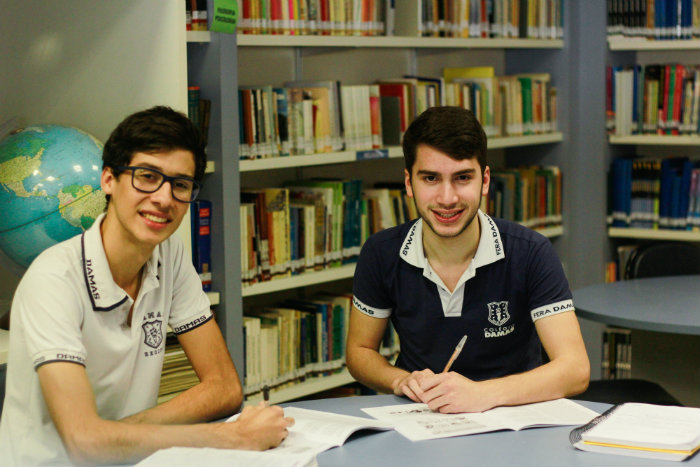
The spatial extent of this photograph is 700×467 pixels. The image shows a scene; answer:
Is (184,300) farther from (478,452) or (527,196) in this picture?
(527,196)

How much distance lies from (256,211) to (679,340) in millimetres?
1845

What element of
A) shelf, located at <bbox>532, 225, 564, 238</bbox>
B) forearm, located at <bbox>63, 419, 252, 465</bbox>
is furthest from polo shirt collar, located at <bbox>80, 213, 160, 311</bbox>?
shelf, located at <bbox>532, 225, 564, 238</bbox>

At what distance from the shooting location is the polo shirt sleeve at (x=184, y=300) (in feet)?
7.07

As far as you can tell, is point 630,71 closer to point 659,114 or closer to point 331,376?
point 659,114

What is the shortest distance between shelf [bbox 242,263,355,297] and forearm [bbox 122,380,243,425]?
4.06ft

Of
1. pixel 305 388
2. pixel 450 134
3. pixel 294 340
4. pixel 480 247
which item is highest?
pixel 450 134

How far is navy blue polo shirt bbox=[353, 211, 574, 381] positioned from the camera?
2.33 meters

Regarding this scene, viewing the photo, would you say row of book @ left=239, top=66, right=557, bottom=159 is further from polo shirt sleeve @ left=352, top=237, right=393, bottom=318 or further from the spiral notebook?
the spiral notebook

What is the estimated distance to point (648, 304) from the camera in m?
3.20

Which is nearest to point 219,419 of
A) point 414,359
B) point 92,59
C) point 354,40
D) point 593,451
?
point 414,359

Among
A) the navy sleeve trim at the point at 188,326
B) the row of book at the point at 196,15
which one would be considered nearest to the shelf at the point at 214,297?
the row of book at the point at 196,15

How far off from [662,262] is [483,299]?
1.86 metres

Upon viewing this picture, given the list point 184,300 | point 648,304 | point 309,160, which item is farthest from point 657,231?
point 184,300

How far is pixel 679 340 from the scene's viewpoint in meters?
3.75
